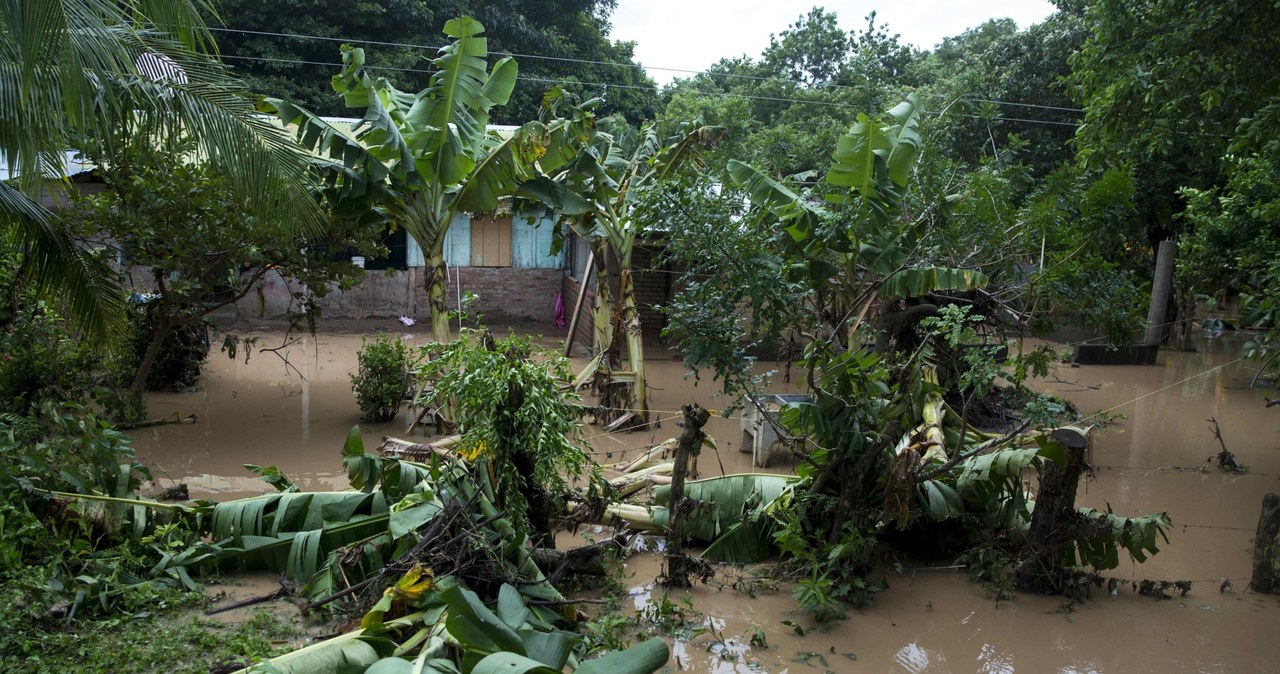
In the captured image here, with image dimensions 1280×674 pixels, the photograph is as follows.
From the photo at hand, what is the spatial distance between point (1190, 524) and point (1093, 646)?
2.93 metres

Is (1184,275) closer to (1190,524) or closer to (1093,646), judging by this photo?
(1190,524)

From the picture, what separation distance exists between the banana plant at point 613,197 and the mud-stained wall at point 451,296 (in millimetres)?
5497

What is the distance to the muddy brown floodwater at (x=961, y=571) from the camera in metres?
5.41

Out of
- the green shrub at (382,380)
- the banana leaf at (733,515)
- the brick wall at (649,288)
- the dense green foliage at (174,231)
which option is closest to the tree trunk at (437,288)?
the green shrub at (382,380)

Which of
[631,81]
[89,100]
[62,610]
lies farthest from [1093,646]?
[631,81]

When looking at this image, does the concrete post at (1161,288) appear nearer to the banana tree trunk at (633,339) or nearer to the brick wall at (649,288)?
the brick wall at (649,288)

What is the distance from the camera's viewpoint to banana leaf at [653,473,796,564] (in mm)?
6496

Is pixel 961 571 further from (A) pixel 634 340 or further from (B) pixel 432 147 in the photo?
(B) pixel 432 147

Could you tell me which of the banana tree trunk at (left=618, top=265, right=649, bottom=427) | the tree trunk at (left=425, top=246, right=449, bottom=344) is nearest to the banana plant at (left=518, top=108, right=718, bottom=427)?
the banana tree trunk at (left=618, top=265, right=649, bottom=427)

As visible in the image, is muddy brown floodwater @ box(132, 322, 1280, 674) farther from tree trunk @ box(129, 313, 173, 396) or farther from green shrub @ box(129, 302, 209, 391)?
tree trunk @ box(129, 313, 173, 396)

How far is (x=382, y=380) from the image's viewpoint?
1011 centimetres

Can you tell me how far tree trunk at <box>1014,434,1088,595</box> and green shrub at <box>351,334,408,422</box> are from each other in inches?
264

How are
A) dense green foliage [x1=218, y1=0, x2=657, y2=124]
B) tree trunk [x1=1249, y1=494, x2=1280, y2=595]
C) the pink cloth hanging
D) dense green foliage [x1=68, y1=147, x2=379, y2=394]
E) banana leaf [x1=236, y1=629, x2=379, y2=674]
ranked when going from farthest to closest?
dense green foliage [x1=218, y1=0, x2=657, y2=124] → the pink cloth hanging → dense green foliage [x1=68, y1=147, x2=379, y2=394] → tree trunk [x1=1249, y1=494, x2=1280, y2=595] → banana leaf [x1=236, y1=629, x2=379, y2=674]

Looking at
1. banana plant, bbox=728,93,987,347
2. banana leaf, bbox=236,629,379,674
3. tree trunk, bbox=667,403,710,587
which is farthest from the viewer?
banana plant, bbox=728,93,987,347
